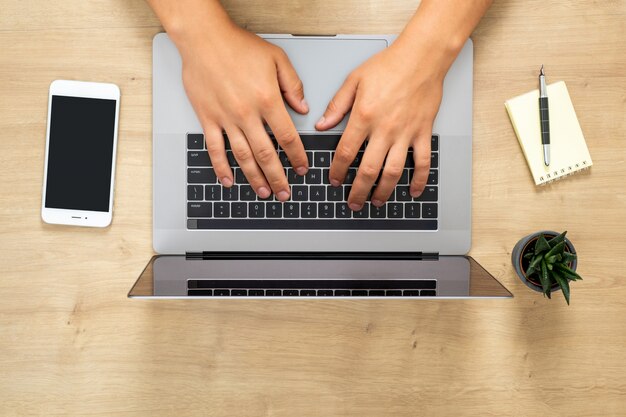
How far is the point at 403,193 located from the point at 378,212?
0.16 ft

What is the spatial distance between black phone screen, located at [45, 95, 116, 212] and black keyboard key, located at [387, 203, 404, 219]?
17.8 inches

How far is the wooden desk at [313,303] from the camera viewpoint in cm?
80

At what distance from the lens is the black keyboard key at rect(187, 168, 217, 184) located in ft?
2.53

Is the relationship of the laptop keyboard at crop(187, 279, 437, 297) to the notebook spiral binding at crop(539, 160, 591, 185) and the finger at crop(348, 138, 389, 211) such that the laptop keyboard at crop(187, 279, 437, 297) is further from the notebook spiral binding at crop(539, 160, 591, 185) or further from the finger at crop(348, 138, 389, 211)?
the notebook spiral binding at crop(539, 160, 591, 185)

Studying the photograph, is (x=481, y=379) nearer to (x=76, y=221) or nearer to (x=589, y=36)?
(x=589, y=36)

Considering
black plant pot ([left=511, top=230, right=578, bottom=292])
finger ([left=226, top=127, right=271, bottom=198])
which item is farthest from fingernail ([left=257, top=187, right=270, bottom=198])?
black plant pot ([left=511, top=230, right=578, bottom=292])

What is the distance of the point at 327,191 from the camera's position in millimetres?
768

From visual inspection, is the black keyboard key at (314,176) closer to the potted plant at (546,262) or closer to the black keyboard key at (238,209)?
the black keyboard key at (238,209)

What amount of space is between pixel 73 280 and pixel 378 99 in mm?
570

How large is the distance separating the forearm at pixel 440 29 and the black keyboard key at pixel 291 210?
11.4 inches

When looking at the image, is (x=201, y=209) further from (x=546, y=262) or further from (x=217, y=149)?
(x=546, y=262)

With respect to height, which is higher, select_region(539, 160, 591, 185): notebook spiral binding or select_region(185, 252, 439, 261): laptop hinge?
select_region(539, 160, 591, 185): notebook spiral binding

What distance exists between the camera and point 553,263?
0.74 m

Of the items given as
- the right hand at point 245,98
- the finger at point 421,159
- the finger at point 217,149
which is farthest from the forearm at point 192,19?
the finger at point 421,159
